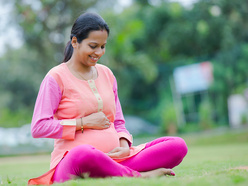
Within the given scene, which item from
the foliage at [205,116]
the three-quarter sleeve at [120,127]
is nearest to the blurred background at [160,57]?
the foliage at [205,116]

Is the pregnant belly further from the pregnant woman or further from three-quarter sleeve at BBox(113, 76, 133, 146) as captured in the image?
three-quarter sleeve at BBox(113, 76, 133, 146)

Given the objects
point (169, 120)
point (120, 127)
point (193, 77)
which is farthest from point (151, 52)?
point (120, 127)

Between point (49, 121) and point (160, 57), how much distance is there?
2235 cm

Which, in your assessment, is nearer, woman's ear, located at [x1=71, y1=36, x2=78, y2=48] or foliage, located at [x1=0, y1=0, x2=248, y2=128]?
woman's ear, located at [x1=71, y1=36, x2=78, y2=48]

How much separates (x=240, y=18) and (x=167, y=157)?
21.1 m

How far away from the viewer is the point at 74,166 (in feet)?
9.99

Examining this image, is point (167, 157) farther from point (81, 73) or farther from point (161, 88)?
point (161, 88)

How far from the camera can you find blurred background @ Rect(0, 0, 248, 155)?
18.0 metres

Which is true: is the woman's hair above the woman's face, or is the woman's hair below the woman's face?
above

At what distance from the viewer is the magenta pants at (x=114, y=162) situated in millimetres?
3000

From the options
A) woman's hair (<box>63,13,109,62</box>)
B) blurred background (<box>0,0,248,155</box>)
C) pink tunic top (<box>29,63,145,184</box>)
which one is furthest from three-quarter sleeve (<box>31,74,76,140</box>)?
blurred background (<box>0,0,248,155</box>)

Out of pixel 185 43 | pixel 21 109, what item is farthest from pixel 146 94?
pixel 21 109

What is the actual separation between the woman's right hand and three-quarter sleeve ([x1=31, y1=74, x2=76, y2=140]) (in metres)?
0.11

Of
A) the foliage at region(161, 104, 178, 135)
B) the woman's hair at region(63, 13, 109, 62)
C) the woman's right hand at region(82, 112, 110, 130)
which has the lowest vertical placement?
the foliage at region(161, 104, 178, 135)
